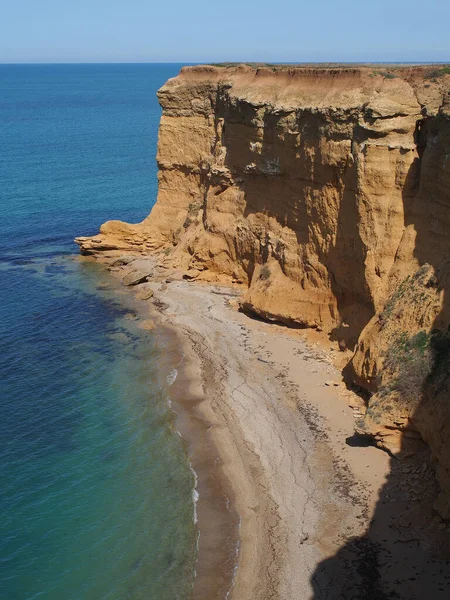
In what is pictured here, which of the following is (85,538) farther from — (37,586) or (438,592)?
(438,592)

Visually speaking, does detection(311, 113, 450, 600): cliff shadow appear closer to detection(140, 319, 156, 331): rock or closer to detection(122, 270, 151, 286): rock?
detection(140, 319, 156, 331): rock

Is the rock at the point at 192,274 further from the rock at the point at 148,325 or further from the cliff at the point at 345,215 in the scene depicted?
the rock at the point at 148,325

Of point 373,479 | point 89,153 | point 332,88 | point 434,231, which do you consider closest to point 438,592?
point 373,479

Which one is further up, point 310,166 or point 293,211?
point 310,166

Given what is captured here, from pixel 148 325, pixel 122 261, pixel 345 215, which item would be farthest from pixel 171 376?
pixel 122 261

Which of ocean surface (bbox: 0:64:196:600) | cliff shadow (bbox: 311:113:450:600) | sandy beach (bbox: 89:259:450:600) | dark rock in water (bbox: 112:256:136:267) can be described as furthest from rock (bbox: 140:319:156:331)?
cliff shadow (bbox: 311:113:450:600)

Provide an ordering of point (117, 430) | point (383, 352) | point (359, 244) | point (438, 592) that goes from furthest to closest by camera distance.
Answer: point (359, 244) < point (117, 430) < point (383, 352) < point (438, 592)

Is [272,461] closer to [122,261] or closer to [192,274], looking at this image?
[192,274]
